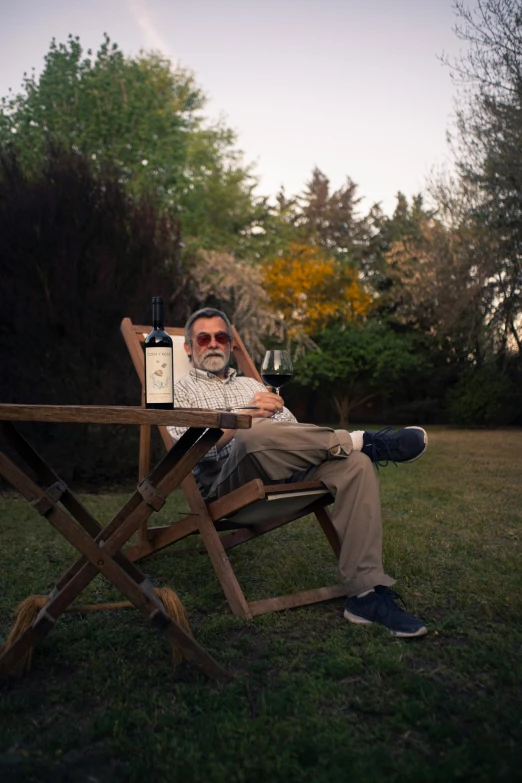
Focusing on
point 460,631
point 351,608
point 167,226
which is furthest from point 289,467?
point 167,226

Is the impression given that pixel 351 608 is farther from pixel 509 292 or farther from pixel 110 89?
pixel 110 89

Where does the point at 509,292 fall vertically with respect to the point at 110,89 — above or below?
below

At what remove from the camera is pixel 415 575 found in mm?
3479

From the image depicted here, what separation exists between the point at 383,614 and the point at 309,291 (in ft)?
54.8

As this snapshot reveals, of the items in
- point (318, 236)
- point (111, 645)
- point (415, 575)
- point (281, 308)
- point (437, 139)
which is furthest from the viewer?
point (318, 236)

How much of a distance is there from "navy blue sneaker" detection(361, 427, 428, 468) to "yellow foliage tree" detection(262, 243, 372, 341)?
1508cm

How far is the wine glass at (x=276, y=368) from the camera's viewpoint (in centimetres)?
286

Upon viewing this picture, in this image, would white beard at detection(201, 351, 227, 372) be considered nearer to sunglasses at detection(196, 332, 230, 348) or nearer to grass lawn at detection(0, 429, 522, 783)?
sunglasses at detection(196, 332, 230, 348)

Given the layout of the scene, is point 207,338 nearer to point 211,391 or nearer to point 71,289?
point 211,391

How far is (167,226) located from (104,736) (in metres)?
6.00

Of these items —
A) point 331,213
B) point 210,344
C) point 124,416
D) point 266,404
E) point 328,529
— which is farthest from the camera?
point 331,213

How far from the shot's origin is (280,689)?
83.2 inches

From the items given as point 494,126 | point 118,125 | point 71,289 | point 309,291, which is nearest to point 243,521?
A: point 71,289

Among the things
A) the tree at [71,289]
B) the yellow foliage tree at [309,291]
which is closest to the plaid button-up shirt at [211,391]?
the tree at [71,289]
